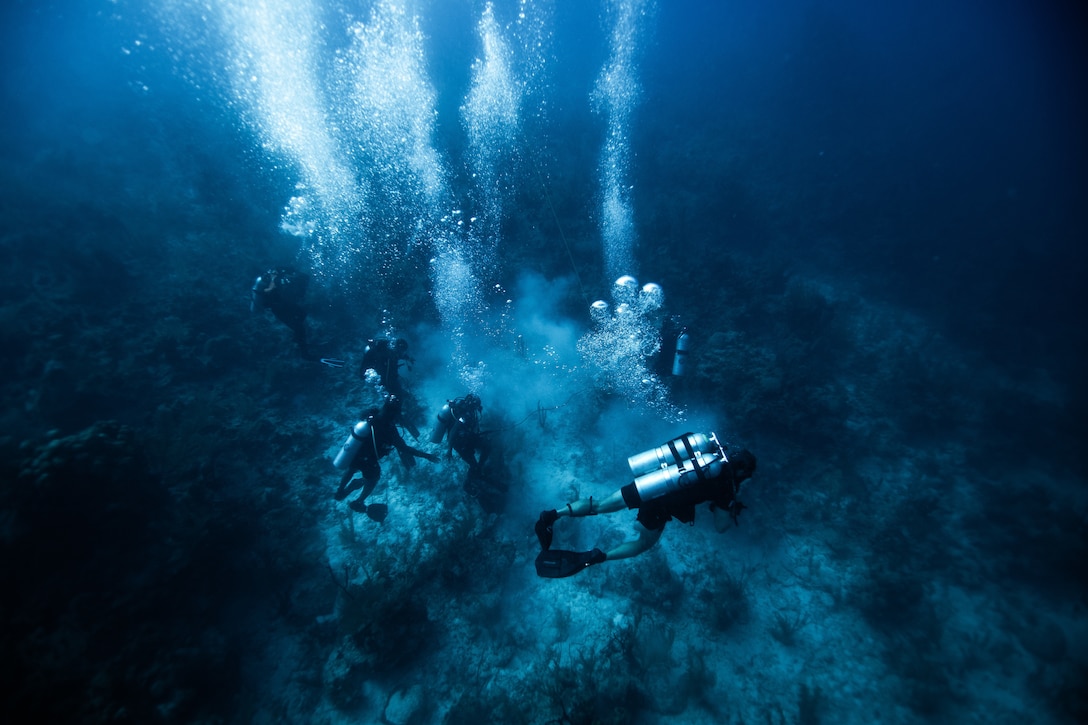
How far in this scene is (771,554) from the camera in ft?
23.3

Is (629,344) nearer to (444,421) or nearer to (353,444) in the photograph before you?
(444,421)

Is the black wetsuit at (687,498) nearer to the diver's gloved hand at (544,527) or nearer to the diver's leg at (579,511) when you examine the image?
the diver's leg at (579,511)

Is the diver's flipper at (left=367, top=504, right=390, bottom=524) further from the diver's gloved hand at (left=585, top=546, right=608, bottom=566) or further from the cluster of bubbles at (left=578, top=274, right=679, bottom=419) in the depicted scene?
the cluster of bubbles at (left=578, top=274, right=679, bottom=419)

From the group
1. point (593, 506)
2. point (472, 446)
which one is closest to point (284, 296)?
point (472, 446)

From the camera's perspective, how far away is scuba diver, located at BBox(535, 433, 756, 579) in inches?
172

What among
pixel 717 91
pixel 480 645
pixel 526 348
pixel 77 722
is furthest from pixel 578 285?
pixel 717 91

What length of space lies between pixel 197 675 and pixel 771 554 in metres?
9.65

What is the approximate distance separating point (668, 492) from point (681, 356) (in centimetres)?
499

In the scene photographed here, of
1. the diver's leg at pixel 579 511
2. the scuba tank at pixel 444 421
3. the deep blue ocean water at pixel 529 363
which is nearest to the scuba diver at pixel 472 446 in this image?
the scuba tank at pixel 444 421

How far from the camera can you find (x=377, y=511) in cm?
714

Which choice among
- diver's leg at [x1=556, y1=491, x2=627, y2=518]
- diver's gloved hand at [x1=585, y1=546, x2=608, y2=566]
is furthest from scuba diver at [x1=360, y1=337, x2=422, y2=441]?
diver's gloved hand at [x1=585, y1=546, x2=608, y2=566]

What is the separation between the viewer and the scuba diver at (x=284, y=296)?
29.2ft

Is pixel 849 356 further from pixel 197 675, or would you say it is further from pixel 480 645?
pixel 197 675

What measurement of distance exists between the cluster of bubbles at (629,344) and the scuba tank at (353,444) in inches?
228
